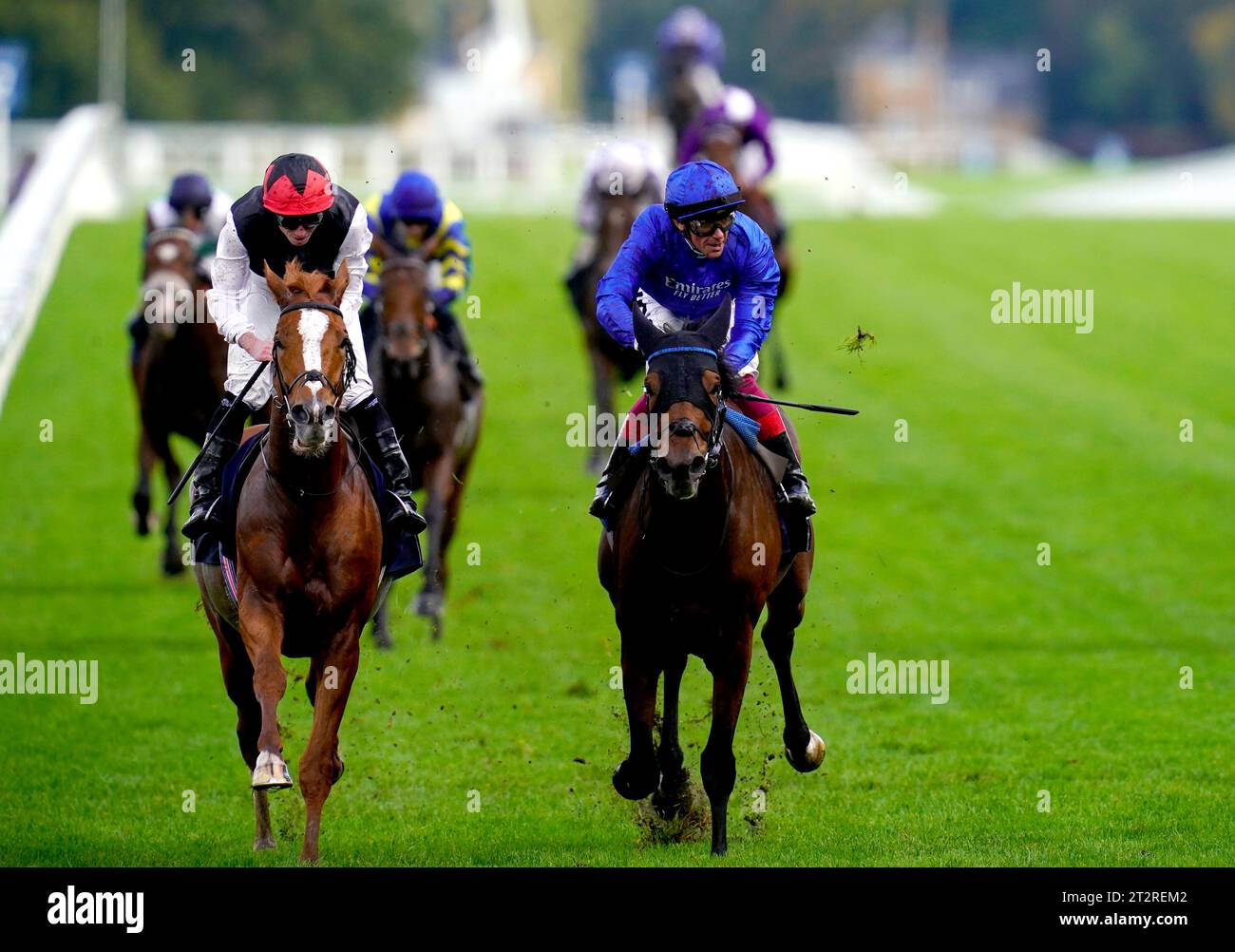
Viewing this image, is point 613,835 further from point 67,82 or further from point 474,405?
point 67,82

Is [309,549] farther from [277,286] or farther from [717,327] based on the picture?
[717,327]

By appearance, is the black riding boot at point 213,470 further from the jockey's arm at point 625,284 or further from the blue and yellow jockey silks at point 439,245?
the blue and yellow jockey silks at point 439,245

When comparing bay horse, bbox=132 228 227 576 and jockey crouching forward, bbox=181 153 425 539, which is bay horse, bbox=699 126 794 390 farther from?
jockey crouching forward, bbox=181 153 425 539

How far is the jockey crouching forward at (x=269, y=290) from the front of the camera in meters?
7.40

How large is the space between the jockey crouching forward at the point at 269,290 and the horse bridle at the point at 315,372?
193 millimetres

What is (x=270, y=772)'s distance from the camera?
685cm

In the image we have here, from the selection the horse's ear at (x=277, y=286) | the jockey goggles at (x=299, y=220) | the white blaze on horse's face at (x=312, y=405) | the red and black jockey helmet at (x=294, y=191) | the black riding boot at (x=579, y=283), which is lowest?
the white blaze on horse's face at (x=312, y=405)

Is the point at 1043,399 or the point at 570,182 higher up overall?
the point at 570,182

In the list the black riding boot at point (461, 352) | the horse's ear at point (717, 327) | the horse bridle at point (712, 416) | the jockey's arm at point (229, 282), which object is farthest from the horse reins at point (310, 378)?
the black riding boot at point (461, 352)

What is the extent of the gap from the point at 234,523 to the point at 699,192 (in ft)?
6.84

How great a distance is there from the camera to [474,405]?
1285 cm

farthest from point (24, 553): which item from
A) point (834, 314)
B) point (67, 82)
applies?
point (67, 82)

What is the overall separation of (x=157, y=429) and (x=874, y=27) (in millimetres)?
79537
